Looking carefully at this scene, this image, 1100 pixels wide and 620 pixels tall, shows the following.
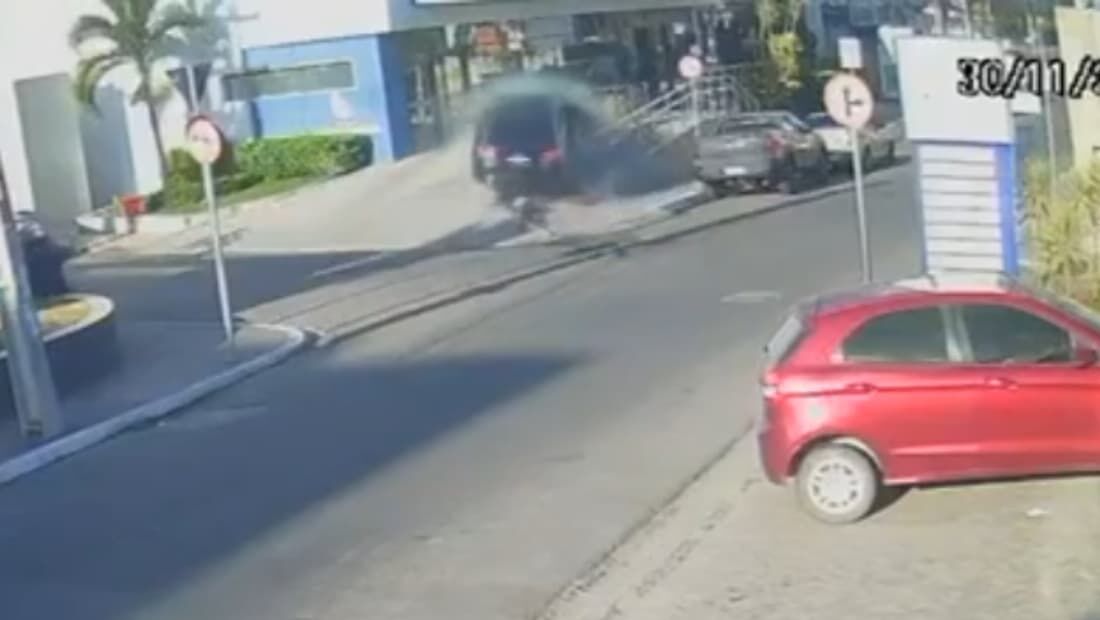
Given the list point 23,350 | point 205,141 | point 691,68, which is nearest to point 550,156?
point 691,68

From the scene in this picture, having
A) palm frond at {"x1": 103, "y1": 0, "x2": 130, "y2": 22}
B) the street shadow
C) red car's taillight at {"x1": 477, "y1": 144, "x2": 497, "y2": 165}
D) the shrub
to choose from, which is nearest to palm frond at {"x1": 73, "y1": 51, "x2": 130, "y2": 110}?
palm frond at {"x1": 103, "y1": 0, "x2": 130, "y2": 22}

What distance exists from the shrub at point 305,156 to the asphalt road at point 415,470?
17.8 metres

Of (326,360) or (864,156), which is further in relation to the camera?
(864,156)

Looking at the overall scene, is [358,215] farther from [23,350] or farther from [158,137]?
[23,350]

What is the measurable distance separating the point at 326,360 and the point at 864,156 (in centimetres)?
2249

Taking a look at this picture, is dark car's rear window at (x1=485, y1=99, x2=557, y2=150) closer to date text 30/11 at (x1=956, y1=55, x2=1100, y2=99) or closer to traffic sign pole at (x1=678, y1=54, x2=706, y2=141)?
traffic sign pole at (x1=678, y1=54, x2=706, y2=141)

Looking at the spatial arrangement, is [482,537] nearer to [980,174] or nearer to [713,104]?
Answer: [980,174]

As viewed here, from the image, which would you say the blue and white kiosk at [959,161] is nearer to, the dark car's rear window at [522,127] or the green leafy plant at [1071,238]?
the green leafy plant at [1071,238]

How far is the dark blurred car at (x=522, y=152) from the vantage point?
39031mm

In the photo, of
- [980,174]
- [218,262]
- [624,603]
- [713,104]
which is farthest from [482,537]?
[713,104]

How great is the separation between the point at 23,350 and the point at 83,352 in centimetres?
322

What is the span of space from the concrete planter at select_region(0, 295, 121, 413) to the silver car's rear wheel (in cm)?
1117

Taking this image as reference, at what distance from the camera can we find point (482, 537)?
12.7m

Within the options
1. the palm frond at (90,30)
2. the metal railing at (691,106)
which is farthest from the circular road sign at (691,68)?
the palm frond at (90,30)
